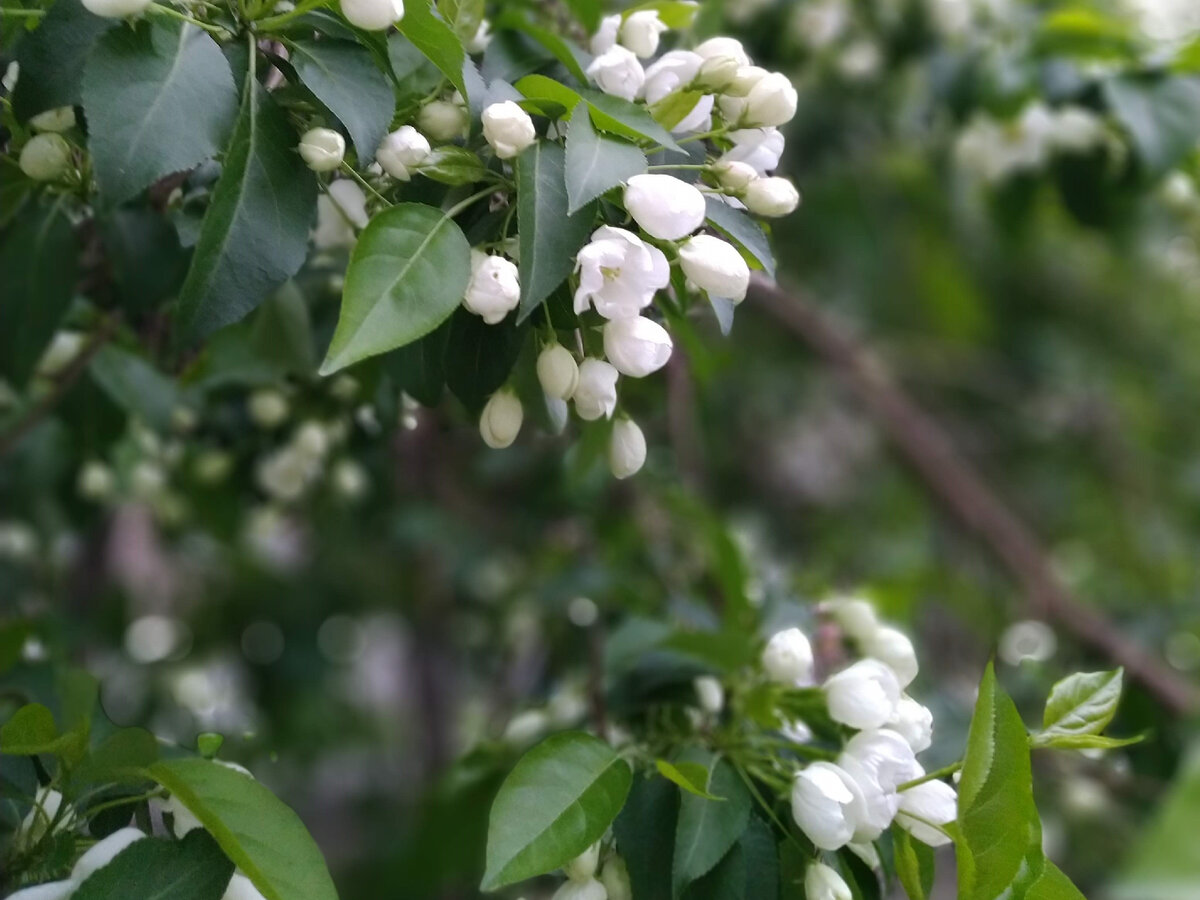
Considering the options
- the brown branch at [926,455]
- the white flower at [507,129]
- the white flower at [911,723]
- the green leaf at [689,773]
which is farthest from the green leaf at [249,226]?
the brown branch at [926,455]

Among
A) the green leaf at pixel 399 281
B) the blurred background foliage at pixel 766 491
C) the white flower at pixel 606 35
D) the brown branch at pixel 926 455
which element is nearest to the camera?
the green leaf at pixel 399 281

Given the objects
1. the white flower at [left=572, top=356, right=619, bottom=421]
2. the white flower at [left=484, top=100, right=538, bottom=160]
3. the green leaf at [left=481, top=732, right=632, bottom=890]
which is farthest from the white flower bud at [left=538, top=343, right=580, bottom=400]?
the green leaf at [left=481, top=732, right=632, bottom=890]

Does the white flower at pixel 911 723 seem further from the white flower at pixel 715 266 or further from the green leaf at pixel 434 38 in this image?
the green leaf at pixel 434 38

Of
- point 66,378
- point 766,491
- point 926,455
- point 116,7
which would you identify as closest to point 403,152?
point 116,7

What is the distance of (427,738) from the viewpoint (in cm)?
214

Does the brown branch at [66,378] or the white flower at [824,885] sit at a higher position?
the white flower at [824,885]

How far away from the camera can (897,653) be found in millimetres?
774

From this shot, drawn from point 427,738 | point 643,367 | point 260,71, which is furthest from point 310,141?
point 427,738

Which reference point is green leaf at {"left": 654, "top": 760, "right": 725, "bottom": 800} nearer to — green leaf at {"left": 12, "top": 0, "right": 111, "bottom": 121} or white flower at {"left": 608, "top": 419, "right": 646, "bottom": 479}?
white flower at {"left": 608, "top": 419, "right": 646, "bottom": 479}

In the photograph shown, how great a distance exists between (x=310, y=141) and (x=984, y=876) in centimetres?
54

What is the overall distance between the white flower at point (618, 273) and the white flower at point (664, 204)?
0.04 feet

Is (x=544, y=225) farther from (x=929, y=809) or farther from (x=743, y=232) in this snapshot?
(x=929, y=809)

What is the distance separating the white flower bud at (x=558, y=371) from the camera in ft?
1.86

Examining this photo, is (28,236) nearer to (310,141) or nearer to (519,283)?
(310,141)
